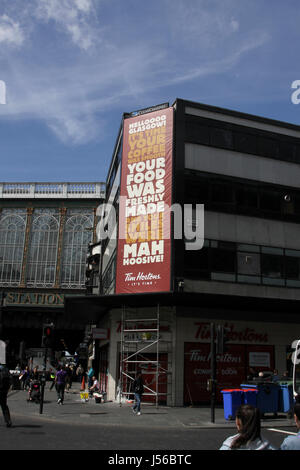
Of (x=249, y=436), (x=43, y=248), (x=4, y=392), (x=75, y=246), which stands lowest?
(x=4, y=392)

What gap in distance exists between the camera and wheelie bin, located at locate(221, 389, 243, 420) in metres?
16.5

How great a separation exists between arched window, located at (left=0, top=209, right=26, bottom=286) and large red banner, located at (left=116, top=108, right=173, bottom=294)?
30.3 meters

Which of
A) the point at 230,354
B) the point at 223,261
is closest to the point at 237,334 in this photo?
the point at 230,354

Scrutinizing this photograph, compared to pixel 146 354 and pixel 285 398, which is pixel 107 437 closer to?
pixel 285 398

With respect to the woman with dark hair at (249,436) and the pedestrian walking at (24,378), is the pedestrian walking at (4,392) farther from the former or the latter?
the pedestrian walking at (24,378)

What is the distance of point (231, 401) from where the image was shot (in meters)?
16.6

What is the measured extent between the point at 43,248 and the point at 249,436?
49.0 m

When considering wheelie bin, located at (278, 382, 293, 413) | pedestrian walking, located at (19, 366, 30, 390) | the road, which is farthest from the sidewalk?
pedestrian walking, located at (19, 366, 30, 390)

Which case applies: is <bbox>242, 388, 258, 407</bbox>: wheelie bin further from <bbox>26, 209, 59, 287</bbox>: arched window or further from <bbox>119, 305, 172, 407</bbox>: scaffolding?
<bbox>26, 209, 59, 287</bbox>: arched window

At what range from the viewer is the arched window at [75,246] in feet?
167

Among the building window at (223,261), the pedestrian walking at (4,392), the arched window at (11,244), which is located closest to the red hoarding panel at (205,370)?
the building window at (223,261)

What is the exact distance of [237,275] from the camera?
937 inches
